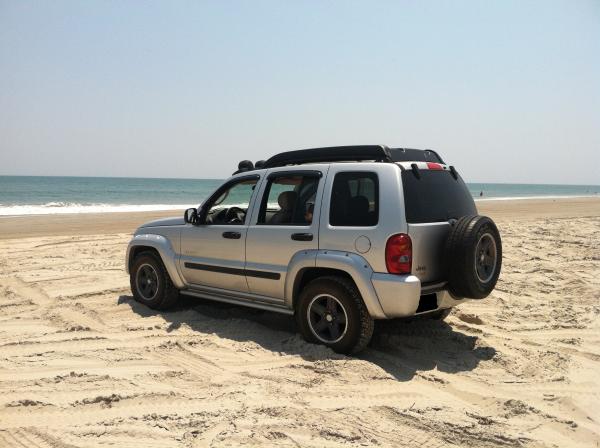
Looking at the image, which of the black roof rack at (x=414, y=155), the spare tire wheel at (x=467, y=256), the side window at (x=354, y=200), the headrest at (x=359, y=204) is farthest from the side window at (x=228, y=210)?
the spare tire wheel at (x=467, y=256)

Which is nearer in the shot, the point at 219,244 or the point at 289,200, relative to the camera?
the point at 289,200

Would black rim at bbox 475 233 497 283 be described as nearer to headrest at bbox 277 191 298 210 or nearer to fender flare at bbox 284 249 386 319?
fender flare at bbox 284 249 386 319

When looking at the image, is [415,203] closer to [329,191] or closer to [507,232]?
[329,191]

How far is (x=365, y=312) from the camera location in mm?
4379

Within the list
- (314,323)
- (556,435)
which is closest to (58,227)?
(314,323)

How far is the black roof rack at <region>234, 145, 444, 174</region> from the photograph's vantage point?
15.3ft

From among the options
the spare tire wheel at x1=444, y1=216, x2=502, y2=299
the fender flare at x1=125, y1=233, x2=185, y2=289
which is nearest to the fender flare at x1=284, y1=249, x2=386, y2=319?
the spare tire wheel at x1=444, y1=216, x2=502, y2=299

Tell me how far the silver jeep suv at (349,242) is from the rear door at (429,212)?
11mm

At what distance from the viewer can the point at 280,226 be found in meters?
5.03

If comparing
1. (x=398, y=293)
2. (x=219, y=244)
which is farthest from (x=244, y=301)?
(x=398, y=293)

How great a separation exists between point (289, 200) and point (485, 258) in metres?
1.98

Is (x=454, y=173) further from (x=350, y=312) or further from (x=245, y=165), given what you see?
(x=245, y=165)

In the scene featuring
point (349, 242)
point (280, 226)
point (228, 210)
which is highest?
point (228, 210)

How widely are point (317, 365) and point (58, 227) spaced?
15.1 m
